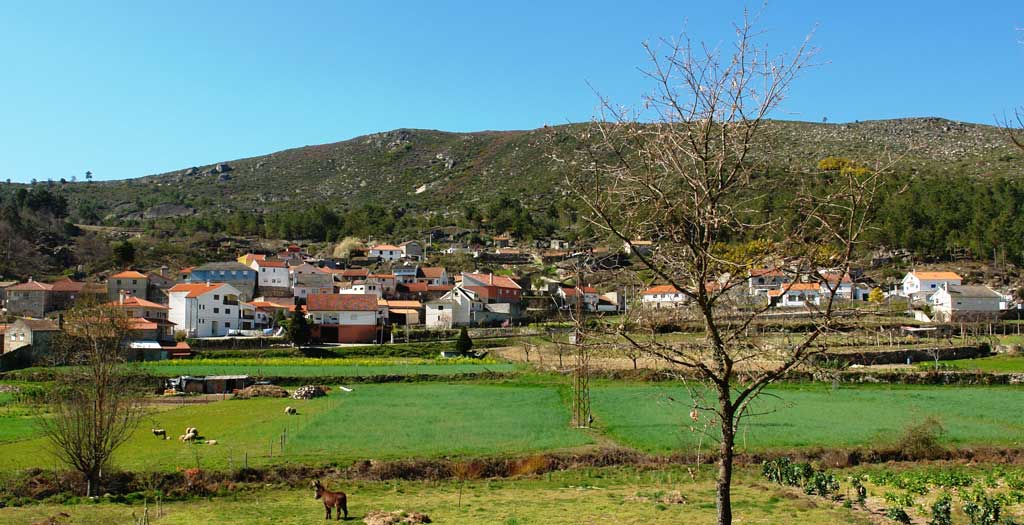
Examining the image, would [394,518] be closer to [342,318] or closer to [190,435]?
[190,435]

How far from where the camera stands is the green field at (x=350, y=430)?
90.0 feet

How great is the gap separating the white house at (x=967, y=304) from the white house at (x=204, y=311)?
68.7m

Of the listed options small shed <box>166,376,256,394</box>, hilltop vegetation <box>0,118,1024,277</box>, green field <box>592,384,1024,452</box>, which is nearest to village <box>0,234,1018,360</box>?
hilltop vegetation <box>0,118,1024,277</box>

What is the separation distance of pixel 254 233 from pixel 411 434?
10974 cm

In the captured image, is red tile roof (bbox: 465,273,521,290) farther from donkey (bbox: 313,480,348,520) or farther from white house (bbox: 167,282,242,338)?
donkey (bbox: 313,480,348,520)

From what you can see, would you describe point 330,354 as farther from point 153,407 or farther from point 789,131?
point 789,131

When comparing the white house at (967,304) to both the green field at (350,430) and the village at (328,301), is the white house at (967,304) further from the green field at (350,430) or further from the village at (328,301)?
the green field at (350,430)

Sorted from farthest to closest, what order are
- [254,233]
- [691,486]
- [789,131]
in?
[254,233] < [691,486] < [789,131]

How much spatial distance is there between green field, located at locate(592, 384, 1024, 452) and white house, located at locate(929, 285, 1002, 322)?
32362 millimetres

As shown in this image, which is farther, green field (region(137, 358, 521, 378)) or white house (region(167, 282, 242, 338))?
white house (region(167, 282, 242, 338))

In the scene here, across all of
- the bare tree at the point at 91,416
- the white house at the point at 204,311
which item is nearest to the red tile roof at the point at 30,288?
the white house at the point at 204,311

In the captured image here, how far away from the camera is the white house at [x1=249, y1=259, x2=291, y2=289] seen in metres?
94.6

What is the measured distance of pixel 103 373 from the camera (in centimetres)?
2373

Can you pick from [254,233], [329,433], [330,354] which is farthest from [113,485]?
[254,233]
